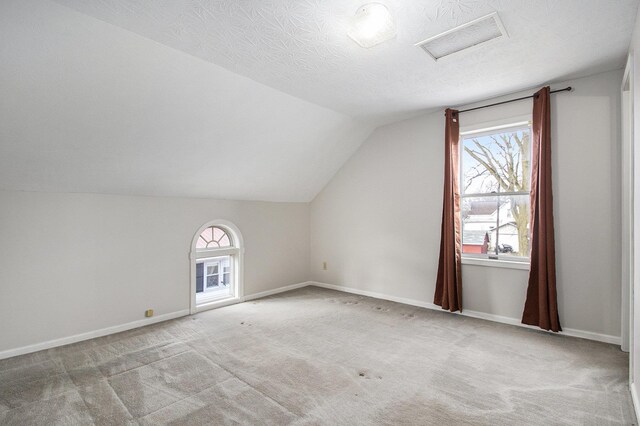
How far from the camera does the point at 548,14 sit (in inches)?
84.7

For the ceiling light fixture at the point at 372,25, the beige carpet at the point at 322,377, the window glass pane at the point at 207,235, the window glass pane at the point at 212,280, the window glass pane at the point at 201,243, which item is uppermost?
the ceiling light fixture at the point at 372,25

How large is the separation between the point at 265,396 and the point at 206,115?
98.6 inches

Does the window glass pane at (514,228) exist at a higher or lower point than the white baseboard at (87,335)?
higher

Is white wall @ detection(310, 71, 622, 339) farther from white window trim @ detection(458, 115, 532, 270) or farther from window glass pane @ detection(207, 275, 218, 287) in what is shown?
window glass pane @ detection(207, 275, 218, 287)

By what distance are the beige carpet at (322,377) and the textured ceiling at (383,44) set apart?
100 inches

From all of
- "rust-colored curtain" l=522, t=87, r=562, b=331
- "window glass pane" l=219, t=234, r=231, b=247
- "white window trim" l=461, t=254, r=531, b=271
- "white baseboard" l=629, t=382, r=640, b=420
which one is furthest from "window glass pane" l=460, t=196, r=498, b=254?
"window glass pane" l=219, t=234, r=231, b=247

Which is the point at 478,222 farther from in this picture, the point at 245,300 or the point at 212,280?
the point at 212,280

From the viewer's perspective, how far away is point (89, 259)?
3262mm

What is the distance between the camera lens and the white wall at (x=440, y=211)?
3.08m

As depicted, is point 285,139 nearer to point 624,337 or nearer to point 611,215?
point 611,215

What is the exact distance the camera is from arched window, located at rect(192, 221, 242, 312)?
13.9 feet

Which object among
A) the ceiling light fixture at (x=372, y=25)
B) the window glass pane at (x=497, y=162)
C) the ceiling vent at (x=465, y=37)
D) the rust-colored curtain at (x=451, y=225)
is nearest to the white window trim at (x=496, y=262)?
the rust-colored curtain at (x=451, y=225)

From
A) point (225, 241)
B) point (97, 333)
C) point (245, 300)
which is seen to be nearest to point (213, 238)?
point (225, 241)

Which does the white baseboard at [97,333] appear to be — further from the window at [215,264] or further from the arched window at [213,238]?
the arched window at [213,238]
